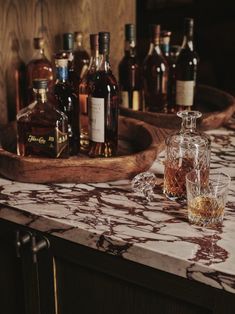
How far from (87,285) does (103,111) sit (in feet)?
1.42

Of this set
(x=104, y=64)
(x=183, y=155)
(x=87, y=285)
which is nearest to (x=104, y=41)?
(x=104, y=64)

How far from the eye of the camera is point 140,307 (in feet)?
2.97

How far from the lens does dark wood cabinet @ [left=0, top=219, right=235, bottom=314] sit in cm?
83

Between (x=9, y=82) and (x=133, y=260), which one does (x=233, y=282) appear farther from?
(x=9, y=82)

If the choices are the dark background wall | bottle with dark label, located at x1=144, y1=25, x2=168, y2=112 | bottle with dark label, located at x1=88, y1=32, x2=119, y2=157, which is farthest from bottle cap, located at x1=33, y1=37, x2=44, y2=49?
the dark background wall

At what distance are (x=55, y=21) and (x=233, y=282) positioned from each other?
1143 mm

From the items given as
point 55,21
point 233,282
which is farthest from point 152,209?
point 55,21

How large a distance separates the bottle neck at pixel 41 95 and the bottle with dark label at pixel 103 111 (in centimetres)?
11

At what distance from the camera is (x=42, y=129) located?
3.74 feet

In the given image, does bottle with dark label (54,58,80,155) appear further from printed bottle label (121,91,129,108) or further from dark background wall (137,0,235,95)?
dark background wall (137,0,235,95)

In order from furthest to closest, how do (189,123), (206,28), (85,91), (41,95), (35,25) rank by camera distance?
1. (206,28)
2. (35,25)
3. (85,91)
4. (41,95)
5. (189,123)

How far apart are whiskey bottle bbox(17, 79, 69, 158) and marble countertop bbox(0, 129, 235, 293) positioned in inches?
3.7

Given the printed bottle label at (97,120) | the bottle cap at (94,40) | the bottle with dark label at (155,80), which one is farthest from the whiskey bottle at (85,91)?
the bottle with dark label at (155,80)

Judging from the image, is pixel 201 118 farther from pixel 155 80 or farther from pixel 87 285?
pixel 87 285
